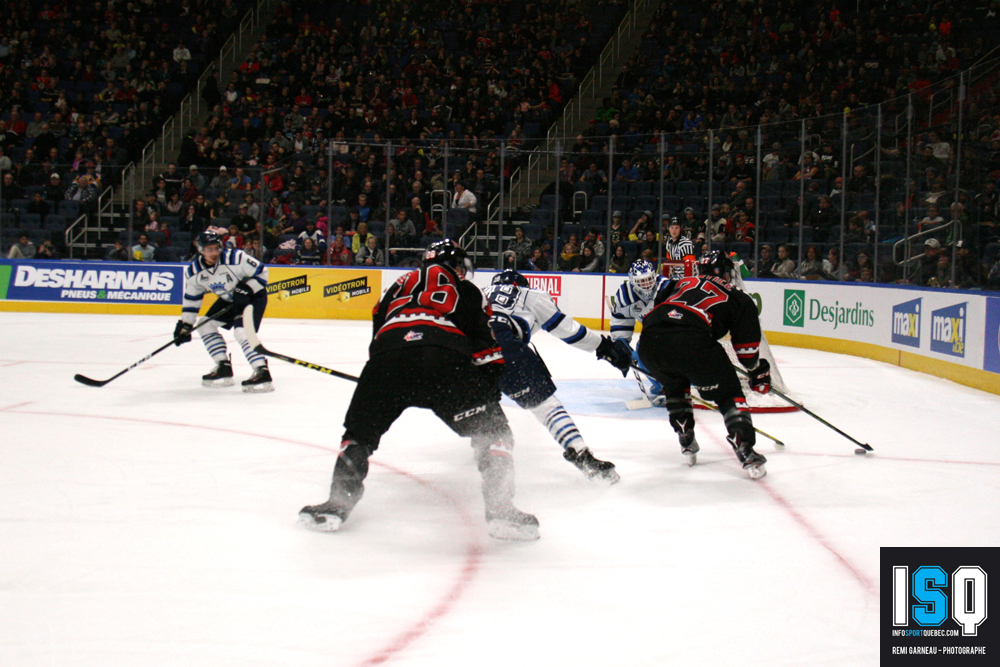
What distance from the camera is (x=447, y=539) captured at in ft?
10.0

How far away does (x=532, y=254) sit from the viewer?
1213 centimetres

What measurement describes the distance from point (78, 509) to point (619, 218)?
914cm

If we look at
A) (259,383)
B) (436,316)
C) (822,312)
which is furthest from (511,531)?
(822,312)

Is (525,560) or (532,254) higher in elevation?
(532,254)

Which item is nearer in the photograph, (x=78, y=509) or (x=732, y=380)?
(x=78, y=509)

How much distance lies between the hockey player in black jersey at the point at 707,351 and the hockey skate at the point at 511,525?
4.19ft

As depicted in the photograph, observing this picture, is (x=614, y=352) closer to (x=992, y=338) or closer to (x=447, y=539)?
(x=447, y=539)

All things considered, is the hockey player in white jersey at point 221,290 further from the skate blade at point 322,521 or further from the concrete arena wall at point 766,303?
the concrete arena wall at point 766,303

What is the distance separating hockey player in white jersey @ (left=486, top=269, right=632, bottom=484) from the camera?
3.81 meters

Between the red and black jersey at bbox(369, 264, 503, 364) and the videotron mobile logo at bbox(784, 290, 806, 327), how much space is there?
7691 mm

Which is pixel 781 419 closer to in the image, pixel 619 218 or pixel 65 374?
pixel 65 374

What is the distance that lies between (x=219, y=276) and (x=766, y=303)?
6.56 m

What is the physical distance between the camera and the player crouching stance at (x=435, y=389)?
9.61 feet

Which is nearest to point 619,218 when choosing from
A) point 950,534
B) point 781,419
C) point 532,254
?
point 532,254
